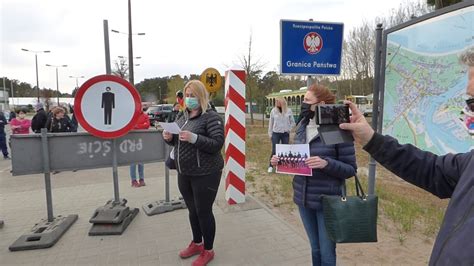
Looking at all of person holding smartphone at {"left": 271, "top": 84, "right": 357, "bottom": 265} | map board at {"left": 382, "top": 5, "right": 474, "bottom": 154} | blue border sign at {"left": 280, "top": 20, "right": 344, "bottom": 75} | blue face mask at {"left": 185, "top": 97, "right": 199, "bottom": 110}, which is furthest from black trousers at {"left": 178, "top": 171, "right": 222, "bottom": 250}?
map board at {"left": 382, "top": 5, "right": 474, "bottom": 154}

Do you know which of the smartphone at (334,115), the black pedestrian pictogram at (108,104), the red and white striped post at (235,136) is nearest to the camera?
the smartphone at (334,115)

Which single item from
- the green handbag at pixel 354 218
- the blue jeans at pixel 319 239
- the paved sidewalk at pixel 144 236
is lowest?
the paved sidewalk at pixel 144 236

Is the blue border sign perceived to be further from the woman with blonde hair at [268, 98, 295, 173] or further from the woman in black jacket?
the woman in black jacket

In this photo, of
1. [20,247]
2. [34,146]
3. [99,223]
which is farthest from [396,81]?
[20,247]

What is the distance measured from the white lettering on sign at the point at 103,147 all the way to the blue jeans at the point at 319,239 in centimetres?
272

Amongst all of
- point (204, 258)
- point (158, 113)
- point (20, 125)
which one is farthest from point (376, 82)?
point (158, 113)

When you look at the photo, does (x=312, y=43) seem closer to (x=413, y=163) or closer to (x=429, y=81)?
(x=429, y=81)

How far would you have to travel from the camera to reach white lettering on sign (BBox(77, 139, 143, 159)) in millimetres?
4066

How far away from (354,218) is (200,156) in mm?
1513

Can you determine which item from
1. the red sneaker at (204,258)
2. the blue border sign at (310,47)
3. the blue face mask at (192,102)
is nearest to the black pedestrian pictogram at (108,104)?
the blue face mask at (192,102)

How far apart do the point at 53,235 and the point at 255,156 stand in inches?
280

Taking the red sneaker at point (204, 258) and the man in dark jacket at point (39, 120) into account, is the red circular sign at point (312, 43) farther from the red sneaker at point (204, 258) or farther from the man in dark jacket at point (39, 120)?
the man in dark jacket at point (39, 120)

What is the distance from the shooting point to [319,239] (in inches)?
102

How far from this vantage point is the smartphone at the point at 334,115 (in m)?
1.73
